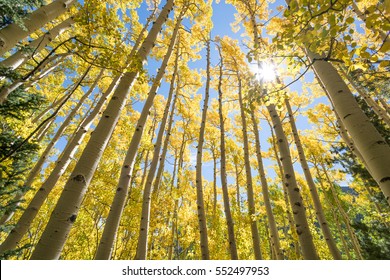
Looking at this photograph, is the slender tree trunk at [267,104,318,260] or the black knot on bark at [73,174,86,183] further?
the slender tree trunk at [267,104,318,260]

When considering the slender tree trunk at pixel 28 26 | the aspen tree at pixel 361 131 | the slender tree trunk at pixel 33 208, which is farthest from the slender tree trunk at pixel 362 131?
the slender tree trunk at pixel 33 208

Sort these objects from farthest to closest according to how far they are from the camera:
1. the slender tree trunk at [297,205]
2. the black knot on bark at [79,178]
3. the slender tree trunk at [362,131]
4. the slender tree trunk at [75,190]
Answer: the slender tree trunk at [297,205] → the black knot on bark at [79,178] → the slender tree trunk at [75,190] → the slender tree trunk at [362,131]

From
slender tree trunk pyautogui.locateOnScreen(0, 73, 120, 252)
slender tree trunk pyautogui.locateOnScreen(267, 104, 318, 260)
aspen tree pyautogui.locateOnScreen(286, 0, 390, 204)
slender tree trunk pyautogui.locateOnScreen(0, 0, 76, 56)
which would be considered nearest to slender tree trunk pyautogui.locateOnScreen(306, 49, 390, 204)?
aspen tree pyautogui.locateOnScreen(286, 0, 390, 204)

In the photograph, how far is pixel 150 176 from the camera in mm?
5473

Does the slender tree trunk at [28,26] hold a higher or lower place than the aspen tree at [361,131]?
higher

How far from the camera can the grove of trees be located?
1.72m

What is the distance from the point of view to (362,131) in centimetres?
164

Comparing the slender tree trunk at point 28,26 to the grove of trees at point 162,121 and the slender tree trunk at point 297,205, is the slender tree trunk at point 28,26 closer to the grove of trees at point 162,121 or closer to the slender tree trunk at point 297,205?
the grove of trees at point 162,121

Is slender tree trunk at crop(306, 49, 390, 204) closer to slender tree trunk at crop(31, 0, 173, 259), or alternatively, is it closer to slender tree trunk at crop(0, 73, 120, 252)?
slender tree trunk at crop(31, 0, 173, 259)

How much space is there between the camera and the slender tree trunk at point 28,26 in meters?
2.75

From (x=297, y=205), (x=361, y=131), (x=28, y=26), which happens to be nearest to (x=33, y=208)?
(x=28, y=26)

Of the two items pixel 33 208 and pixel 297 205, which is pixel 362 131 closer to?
pixel 297 205
